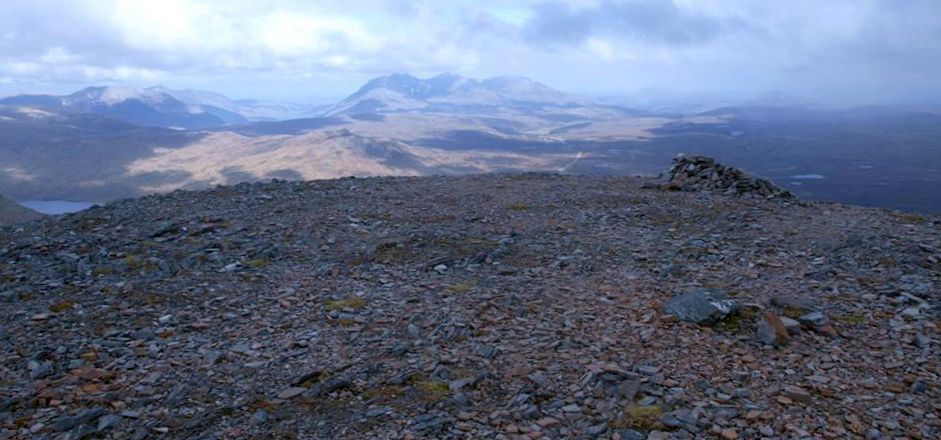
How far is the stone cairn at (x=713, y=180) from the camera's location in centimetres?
2158

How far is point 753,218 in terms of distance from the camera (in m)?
17.5

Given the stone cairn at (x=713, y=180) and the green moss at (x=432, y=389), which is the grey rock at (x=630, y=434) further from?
the stone cairn at (x=713, y=180)

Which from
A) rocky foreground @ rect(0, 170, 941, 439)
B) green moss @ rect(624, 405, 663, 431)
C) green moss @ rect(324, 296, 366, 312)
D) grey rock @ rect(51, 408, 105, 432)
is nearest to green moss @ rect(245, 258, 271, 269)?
rocky foreground @ rect(0, 170, 941, 439)

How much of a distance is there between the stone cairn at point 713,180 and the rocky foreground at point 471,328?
A: 4111mm

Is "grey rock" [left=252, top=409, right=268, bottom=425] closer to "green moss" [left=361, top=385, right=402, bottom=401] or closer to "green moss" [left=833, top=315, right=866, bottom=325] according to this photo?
"green moss" [left=361, top=385, right=402, bottom=401]

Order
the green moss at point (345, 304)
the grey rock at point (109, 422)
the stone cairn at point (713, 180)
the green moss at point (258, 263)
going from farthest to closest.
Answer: the stone cairn at point (713, 180), the green moss at point (258, 263), the green moss at point (345, 304), the grey rock at point (109, 422)

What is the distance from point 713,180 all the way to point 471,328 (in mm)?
15516

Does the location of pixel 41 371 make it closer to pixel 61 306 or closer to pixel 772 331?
pixel 61 306

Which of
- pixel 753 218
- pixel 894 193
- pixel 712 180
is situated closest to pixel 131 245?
pixel 753 218

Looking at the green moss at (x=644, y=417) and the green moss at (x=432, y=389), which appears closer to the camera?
the green moss at (x=644, y=417)

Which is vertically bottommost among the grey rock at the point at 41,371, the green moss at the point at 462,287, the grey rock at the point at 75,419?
the grey rock at the point at 75,419

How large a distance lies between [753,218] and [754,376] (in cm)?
1016

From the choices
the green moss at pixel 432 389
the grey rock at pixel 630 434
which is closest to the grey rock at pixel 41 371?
the green moss at pixel 432 389

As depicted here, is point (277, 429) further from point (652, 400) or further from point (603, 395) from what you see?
point (652, 400)
